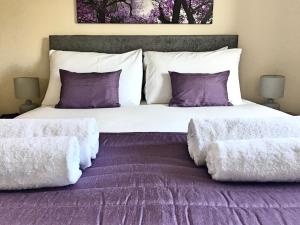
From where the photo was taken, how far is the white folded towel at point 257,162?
1021mm

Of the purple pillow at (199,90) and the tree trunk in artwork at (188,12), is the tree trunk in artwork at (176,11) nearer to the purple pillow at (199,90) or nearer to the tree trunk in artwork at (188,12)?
the tree trunk in artwork at (188,12)

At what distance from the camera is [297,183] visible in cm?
105

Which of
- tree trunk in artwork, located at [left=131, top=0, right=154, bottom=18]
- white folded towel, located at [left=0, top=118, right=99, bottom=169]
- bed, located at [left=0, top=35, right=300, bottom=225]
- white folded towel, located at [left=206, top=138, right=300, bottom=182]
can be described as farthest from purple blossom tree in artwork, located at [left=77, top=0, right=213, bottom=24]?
white folded towel, located at [left=206, top=138, right=300, bottom=182]

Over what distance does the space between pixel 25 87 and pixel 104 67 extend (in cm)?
74

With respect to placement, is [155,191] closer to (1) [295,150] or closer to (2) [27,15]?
(1) [295,150]

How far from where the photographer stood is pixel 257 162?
3.38ft

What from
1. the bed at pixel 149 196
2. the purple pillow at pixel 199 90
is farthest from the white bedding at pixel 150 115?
the bed at pixel 149 196

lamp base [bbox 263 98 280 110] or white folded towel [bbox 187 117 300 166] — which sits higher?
white folded towel [bbox 187 117 300 166]

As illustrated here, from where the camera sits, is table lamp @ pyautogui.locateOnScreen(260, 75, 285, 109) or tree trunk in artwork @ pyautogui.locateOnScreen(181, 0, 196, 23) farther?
tree trunk in artwork @ pyautogui.locateOnScreen(181, 0, 196, 23)

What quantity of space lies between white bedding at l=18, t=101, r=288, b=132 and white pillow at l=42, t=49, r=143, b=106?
0.51 feet

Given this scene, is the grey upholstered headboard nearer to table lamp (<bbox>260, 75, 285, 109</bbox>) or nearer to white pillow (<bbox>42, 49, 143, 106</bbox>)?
white pillow (<bbox>42, 49, 143, 106</bbox>)

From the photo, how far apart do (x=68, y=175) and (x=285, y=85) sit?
2.51 meters

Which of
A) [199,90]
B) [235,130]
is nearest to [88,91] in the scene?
[199,90]

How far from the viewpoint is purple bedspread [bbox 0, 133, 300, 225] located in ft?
2.72
